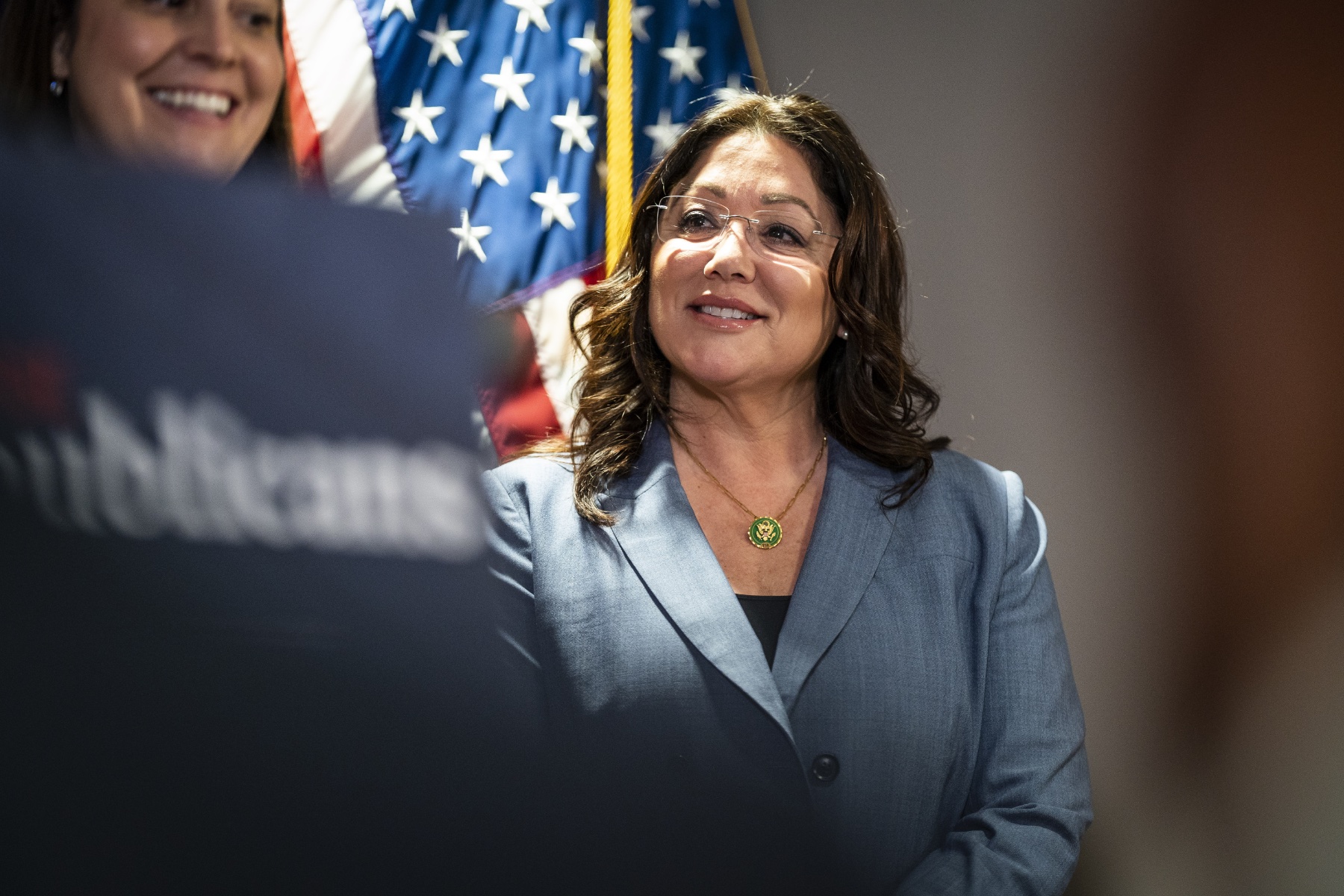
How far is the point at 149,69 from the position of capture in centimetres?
86

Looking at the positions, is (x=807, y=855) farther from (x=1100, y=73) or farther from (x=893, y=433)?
(x=1100, y=73)

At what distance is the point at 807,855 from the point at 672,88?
188cm

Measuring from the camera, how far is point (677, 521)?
1.37 metres

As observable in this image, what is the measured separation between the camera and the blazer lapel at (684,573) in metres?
Answer: 1.22

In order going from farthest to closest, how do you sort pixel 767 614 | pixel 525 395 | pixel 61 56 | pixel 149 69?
pixel 525 395
pixel 767 614
pixel 61 56
pixel 149 69

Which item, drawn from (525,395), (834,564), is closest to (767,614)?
(834,564)

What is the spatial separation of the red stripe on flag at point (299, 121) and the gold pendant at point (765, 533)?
2.31ft

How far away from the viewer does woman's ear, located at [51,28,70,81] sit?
35.6 inches

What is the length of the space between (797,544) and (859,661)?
207mm

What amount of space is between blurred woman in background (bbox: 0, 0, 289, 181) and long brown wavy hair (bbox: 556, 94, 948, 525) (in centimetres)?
59

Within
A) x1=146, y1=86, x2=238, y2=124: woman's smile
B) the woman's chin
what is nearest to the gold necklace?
the woman's chin

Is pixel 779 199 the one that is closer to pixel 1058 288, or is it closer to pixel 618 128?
pixel 618 128

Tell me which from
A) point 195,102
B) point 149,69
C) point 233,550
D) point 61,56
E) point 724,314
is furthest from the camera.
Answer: point 724,314

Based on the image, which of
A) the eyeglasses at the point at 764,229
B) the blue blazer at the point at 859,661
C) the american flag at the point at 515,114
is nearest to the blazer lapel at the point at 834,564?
the blue blazer at the point at 859,661
